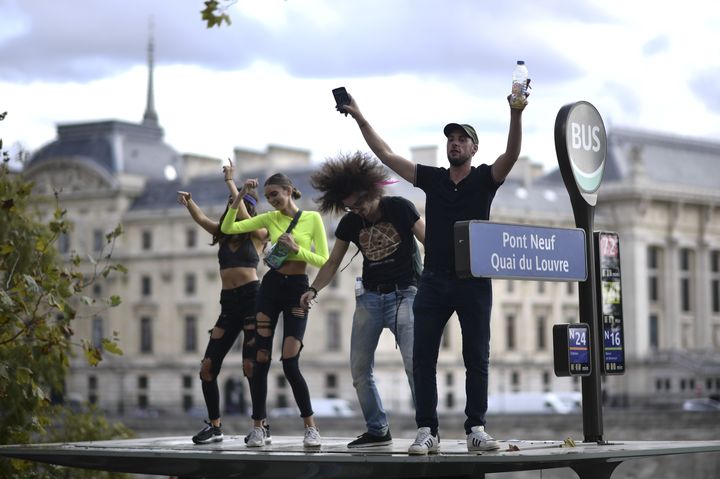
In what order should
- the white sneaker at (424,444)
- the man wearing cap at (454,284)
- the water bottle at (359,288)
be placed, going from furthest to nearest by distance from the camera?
the water bottle at (359,288) → the man wearing cap at (454,284) → the white sneaker at (424,444)

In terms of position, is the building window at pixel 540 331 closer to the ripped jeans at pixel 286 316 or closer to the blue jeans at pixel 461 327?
the ripped jeans at pixel 286 316

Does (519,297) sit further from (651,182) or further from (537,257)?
(537,257)

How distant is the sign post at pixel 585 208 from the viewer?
1094cm

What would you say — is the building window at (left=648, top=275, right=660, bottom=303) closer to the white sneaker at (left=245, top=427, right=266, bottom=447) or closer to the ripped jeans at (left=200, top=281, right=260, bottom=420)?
the ripped jeans at (left=200, top=281, right=260, bottom=420)

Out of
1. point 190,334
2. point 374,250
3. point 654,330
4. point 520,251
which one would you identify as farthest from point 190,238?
point 520,251

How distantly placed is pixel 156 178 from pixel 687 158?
29759 mm

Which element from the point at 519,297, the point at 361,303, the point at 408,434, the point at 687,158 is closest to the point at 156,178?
the point at 519,297

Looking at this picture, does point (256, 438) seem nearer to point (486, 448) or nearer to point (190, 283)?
point (486, 448)

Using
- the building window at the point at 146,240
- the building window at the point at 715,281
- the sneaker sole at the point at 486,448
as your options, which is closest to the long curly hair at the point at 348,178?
the sneaker sole at the point at 486,448

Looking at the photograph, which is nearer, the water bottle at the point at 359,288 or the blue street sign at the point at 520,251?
the blue street sign at the point at 520,251

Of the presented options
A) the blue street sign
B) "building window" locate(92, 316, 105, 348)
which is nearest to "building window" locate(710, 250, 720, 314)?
"building window" locate(92, 316, 105, 348)

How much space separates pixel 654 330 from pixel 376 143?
84709 mm

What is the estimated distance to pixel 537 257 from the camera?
1030cm

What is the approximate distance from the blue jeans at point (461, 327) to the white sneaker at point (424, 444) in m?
0.11
